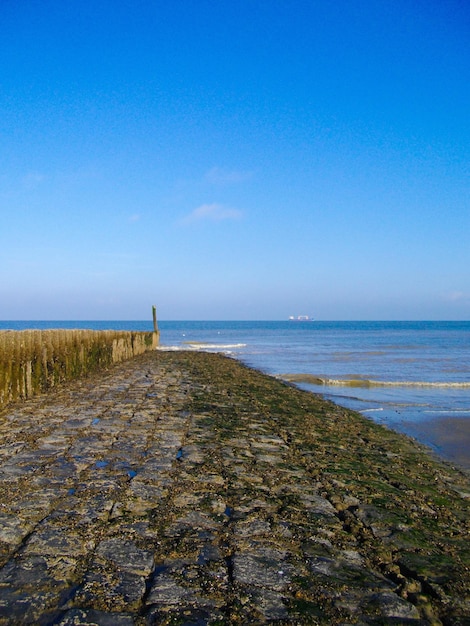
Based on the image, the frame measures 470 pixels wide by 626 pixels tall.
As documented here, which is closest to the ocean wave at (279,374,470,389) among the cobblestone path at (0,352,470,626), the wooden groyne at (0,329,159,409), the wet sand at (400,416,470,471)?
the wet sand at (400,416,470,471)

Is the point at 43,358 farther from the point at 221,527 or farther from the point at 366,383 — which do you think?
the point at 366,383

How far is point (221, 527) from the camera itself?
3.90 metres

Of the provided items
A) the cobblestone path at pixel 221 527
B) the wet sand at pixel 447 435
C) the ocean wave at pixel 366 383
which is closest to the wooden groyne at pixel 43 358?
the cobblestone path at pixel 221 527

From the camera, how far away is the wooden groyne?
970cm

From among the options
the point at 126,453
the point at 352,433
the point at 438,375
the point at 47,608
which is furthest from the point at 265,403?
the point at 438,375

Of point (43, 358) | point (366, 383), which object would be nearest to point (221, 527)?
point (43, 358)

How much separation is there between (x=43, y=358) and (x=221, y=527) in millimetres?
8603

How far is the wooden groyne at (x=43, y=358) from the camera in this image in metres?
9.70

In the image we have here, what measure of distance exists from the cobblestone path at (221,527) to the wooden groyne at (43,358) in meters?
2.08

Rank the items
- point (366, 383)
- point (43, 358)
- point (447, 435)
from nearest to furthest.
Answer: point (447, 435) → point (43, 358) → point (366, 383)

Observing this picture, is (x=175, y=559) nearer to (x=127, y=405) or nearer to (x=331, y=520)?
(x=331, y=520)

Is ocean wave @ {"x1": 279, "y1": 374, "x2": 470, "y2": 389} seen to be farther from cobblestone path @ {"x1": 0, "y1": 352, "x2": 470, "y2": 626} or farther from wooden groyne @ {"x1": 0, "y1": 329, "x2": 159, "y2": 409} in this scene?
cobblestone path @ {"x1": 0, "y1": 352, "x2": 470, "y2": 626}

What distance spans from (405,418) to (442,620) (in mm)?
8788

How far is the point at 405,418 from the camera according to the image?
1124cm
